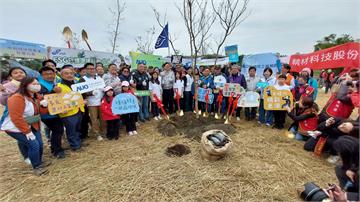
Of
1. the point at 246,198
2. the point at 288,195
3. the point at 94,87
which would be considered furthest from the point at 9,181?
the point at 288,195

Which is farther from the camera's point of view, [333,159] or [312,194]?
[333,159]

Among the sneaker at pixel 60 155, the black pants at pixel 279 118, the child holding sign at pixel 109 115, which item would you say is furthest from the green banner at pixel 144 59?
the black pants at pixel 279 118

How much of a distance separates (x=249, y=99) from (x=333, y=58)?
2.33m

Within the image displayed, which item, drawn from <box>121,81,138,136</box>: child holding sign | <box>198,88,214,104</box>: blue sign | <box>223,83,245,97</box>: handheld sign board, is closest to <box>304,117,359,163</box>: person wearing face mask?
<box>223,83,245,97</box>: handheld sign board

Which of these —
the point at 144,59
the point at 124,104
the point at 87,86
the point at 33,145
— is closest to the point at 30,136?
the point at 33,145

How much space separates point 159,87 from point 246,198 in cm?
420

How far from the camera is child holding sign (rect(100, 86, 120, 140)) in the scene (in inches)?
173

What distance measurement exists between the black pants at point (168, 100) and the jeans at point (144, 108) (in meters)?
0.76

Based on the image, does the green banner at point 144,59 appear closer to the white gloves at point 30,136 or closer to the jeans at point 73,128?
the jeans at point 73,128

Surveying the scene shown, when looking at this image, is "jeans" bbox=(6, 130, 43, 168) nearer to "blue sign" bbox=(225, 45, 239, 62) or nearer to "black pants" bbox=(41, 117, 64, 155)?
"black pants" bbox=(41, 117, 64, 155)

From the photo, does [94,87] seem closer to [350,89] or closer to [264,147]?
[264,147]

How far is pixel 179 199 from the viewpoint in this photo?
2.53 meters

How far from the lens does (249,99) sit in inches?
217

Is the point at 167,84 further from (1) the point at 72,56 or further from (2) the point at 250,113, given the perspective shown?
(1) the point at 72,56
